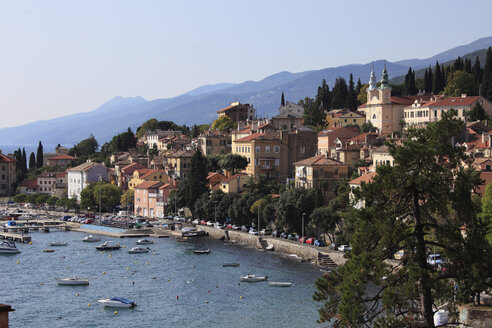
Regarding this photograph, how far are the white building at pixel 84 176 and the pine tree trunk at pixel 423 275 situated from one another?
71549mm

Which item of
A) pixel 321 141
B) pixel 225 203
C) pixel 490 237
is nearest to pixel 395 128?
pixel 321 141

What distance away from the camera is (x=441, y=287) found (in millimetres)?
16516

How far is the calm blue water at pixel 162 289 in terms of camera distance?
3234 cm

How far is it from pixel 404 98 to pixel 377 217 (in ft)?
206

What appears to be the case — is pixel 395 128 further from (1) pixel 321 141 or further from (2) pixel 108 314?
(2) pixel 108 314

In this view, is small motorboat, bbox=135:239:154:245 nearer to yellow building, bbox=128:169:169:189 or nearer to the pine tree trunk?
yellow building, bbox=128:169:169:189

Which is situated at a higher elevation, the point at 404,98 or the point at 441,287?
the point at 404,98

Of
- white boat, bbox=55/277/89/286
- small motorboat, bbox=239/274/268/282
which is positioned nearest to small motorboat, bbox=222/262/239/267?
small motorboat, bbox=239/274/268/282

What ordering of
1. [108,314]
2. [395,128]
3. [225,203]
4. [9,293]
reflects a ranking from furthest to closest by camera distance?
[395,128] → [225,203] → [9,293] → [108,314]

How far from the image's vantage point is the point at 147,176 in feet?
251

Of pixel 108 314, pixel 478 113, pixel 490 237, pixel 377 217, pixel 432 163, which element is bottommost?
pixel 108 314

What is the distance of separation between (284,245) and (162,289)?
12707mm

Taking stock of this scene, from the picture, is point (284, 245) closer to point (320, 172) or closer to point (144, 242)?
point (320, 172)

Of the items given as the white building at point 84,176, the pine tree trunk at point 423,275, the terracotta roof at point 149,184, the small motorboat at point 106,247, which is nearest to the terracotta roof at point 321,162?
the small motorboat at point 106,247
